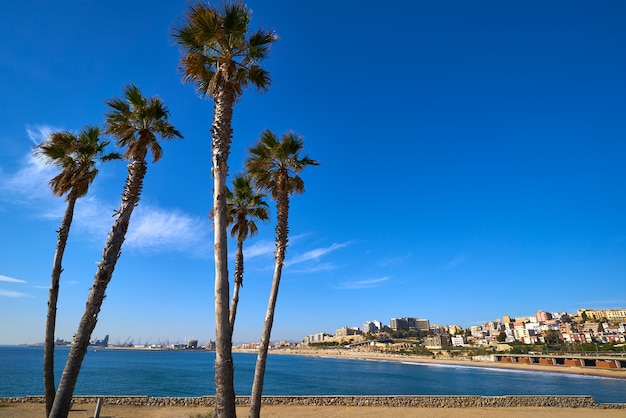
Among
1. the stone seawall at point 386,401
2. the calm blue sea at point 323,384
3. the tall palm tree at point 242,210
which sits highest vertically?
the tall palm tree at point 242,210

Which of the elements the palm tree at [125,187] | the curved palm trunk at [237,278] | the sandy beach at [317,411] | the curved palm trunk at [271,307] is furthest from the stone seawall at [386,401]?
the palm tree at [125,187]

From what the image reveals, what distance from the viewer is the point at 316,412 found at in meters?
20.2

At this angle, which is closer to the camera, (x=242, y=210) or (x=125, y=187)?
(x=125, y=187)

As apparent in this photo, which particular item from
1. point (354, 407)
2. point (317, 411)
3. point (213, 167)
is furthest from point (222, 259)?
point (354, 407)

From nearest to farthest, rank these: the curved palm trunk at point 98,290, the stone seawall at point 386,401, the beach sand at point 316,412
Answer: the curved palm trunk at point 98,290, the beach sand at point 316,412, the stone seawall at point 386,401

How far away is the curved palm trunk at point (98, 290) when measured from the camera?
25.5ft

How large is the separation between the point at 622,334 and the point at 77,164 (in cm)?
20148

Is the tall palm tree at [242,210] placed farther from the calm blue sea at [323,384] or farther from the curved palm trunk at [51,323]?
the calm blue sea at [323,384]

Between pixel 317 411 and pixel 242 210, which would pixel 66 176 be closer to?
pixel 242 210

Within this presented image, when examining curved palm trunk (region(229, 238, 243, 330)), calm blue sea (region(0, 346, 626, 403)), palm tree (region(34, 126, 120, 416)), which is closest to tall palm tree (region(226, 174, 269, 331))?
curved palm trunk (region(229, 238, 243, 330))

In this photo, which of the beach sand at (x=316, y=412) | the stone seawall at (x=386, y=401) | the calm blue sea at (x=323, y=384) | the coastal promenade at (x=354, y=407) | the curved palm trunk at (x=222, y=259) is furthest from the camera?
the calm blue sea at (x=323, y=384)

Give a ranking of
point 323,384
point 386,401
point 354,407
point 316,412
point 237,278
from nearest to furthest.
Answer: point 237,278
point 316,412
point 354,407
point 386,401
point 323,384

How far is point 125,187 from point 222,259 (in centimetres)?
501

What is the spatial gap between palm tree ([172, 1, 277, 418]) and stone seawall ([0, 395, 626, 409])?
1719 cm
